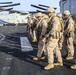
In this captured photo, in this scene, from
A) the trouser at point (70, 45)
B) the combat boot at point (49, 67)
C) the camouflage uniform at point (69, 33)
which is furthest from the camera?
the trouser at point (70, 45)

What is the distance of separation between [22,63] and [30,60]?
1.79 feet

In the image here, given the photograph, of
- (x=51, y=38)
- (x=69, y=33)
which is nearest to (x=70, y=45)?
(x=69, y=33)

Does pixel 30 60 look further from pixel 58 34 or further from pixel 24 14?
pixel 24 14

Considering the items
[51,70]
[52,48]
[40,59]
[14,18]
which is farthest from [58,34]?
[14,18]

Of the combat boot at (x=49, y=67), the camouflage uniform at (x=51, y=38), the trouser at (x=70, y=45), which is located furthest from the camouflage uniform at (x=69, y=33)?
the combat boot at (x=49, y=67)

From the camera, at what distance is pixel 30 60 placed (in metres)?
10.5

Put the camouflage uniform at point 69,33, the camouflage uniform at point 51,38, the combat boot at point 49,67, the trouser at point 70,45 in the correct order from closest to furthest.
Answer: the camouflage uniform at point 51,38 < the combat boot at point 49,67 < the camouflage uniform at point 69,33 < the trouser at point 70,45

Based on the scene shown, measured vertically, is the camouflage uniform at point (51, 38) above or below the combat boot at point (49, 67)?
above

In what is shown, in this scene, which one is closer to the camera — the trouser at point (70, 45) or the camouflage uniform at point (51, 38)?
the camouflage uniform at point (51, 38)

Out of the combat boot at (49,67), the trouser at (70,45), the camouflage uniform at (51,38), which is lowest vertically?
the combat boot at (49,67)

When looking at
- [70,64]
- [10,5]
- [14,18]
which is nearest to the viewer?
[70,64]

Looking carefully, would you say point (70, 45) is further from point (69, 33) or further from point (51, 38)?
point (51, 38)

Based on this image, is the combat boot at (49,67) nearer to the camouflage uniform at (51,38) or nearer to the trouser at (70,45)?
the camouflage uniform at (51,38)

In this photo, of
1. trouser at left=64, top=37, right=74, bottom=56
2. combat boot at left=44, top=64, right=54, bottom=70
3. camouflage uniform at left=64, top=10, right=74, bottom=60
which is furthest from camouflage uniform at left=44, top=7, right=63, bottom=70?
trouser at left=64, top=37, right=74, bottom=56
